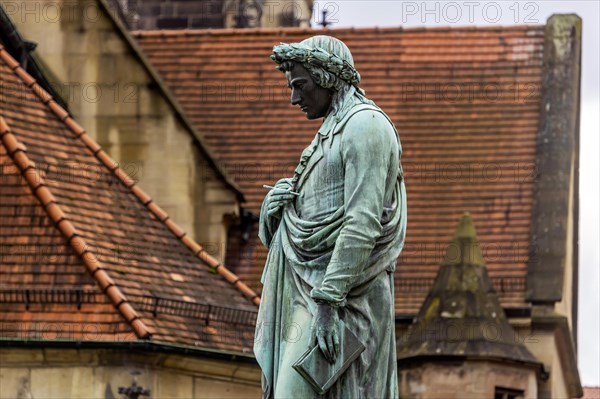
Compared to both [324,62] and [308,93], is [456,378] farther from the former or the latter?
[324,62]

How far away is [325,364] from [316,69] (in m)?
1.44

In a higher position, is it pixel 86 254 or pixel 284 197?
pixel 86 254

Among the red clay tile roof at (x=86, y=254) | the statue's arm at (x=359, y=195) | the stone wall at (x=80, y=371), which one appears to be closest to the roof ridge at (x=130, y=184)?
the red clay tile roof at (x=86, y=254)

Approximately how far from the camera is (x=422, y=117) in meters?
45.6

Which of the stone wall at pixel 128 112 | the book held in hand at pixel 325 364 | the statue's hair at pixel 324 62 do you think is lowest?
the book held in hand at pixel 325 364

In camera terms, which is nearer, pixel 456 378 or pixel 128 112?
pixel 456 378

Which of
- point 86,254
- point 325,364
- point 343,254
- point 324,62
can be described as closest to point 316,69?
point 324,62

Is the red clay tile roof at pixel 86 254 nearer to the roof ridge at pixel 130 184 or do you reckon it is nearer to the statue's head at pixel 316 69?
the roof ridge at pixel 130 184

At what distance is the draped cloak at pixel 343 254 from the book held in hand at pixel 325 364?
5 centimetres

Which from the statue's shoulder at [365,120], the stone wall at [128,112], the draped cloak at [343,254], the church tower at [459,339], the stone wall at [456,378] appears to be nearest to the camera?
the draped cloak at [343,254]

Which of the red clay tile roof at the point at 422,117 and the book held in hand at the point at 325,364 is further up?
the red clay tile roof at the point at 422,117

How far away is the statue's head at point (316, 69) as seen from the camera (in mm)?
15172

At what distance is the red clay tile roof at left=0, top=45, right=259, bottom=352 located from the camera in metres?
34.7

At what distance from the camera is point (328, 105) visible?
50.2ft
